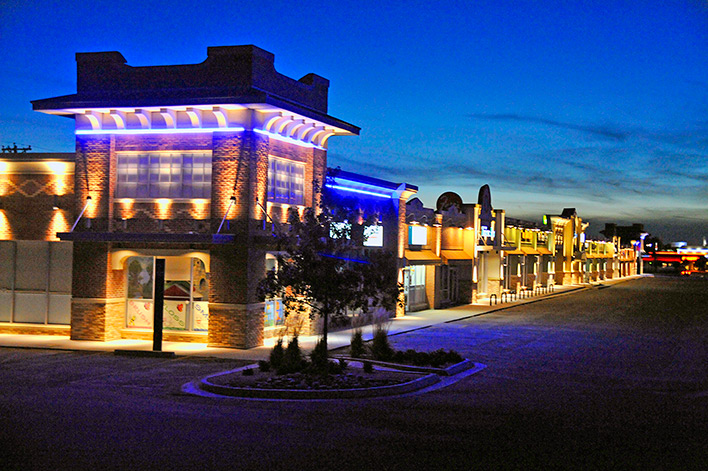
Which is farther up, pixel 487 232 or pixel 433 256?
pixel 487 232

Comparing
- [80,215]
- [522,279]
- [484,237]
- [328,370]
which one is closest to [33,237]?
[80,215]

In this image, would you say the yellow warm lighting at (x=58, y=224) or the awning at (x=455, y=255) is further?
the awning at (x=455, y=255)

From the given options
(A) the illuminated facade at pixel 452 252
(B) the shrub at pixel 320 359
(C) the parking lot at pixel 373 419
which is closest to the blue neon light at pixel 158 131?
(C) the parking lot at pixel 373 419

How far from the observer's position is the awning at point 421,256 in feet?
132

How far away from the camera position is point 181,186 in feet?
83.0

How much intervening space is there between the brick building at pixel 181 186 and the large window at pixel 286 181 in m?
0.06

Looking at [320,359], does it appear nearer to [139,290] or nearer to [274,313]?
[274,313]

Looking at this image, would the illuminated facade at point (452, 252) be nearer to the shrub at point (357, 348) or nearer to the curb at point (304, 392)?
the shrub at point (357, 348)

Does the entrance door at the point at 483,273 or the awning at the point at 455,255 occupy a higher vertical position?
the awning at the point at 455,255

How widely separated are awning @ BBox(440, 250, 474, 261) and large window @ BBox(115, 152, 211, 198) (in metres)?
23.1

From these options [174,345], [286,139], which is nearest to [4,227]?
[174,345]

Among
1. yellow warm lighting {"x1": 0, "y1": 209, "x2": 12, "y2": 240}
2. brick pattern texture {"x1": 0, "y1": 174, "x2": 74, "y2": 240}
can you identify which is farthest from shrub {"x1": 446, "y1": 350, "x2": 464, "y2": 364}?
yellow warm lighting {"x1": 0, "y1": 209, "x2": 12, "y2": 240}

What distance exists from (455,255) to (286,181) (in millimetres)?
22219

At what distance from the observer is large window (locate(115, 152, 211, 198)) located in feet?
82.6
